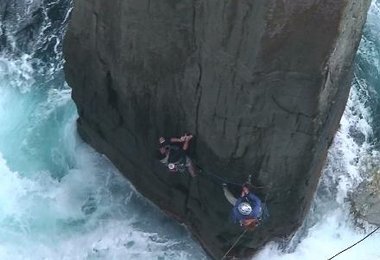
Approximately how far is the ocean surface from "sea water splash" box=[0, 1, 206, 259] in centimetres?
2

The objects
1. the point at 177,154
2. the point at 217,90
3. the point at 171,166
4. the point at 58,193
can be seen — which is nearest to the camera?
the point at 217,90

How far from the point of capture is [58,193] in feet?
34.8

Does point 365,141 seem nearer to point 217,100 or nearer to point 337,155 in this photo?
point 337,155

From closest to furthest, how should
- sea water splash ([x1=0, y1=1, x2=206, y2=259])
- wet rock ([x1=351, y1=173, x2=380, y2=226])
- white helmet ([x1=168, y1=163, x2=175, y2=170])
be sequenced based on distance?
white helmet ([x1=168, y1=163, x2=175, y2=170]) < sea water splash ([x1=0, y1=1, x2=206, y2=259]) < wet rock ([x1=351, y1=173, x2=380, y2=226])

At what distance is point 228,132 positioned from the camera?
820 centimetres

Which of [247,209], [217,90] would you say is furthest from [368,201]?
[217,90]

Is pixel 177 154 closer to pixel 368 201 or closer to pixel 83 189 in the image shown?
pixel 83 189

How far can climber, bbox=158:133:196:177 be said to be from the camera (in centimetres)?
890

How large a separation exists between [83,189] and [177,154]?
2475 millimetres

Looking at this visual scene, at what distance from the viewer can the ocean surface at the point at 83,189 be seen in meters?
10.1

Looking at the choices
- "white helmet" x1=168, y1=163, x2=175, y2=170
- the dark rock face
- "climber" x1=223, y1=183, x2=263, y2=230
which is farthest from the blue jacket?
"white helmet" x1=168, y1=163, x2=175, y2=170

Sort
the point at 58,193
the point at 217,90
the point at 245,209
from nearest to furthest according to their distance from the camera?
1. the point at 217,90
2. the point at 245,209
3. the point at 58,193

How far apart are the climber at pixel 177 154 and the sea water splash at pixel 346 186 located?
2076mm

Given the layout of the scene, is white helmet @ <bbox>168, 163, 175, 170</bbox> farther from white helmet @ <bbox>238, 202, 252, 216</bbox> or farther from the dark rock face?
white helmet @ <bbox>238, 202, 252, 216</bbox>
